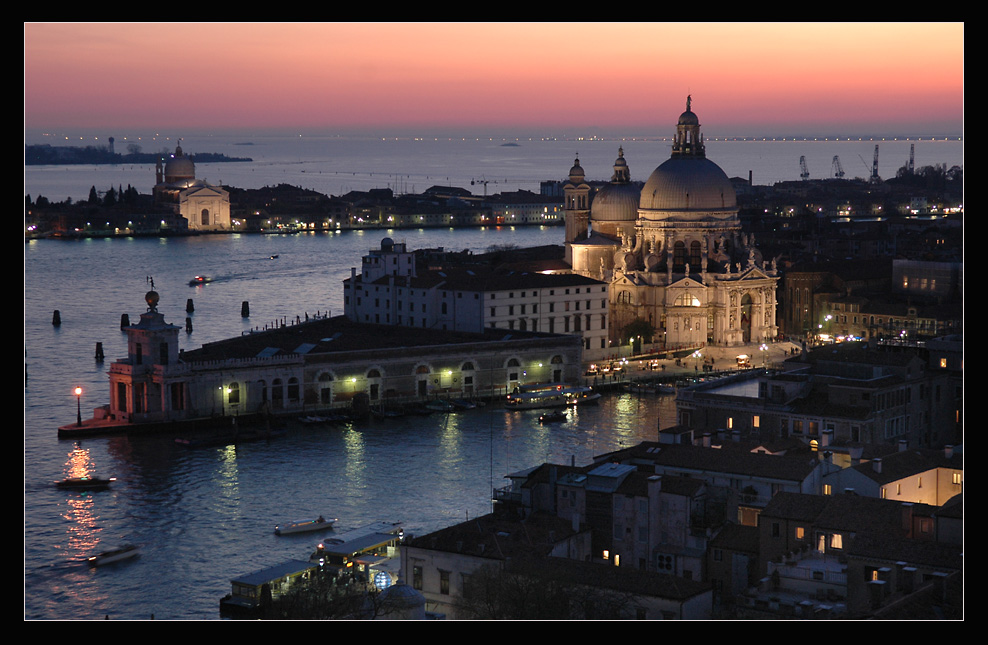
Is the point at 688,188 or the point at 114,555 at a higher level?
the point at 688,188

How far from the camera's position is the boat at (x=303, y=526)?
1834 centimetres

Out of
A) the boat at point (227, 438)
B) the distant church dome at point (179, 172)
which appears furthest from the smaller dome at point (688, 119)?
the distant church dome at point (179, 172)

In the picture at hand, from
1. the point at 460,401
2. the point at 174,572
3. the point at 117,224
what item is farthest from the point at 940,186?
the point at 174,572

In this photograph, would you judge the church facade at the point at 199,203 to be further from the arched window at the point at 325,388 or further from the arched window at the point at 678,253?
the arched window at the point at 325,388

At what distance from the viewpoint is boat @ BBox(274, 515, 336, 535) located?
1834 centimetres

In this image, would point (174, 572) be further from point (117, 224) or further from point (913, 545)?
point (117, 224)

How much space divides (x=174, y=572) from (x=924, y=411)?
33.0 feet

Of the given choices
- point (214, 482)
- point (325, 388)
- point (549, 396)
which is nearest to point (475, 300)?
point (549, 396)

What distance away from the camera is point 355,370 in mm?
28750

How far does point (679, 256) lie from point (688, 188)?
163 cm

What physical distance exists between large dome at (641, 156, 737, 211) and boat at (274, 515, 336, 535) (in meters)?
21.3

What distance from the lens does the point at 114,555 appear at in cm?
1748

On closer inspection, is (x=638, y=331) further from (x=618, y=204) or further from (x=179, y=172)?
(x=179, y=172)

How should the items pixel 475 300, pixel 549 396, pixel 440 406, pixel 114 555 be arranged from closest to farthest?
pixel 114 555, pixel 440 406, pixel 549 396, pixel 475 300
